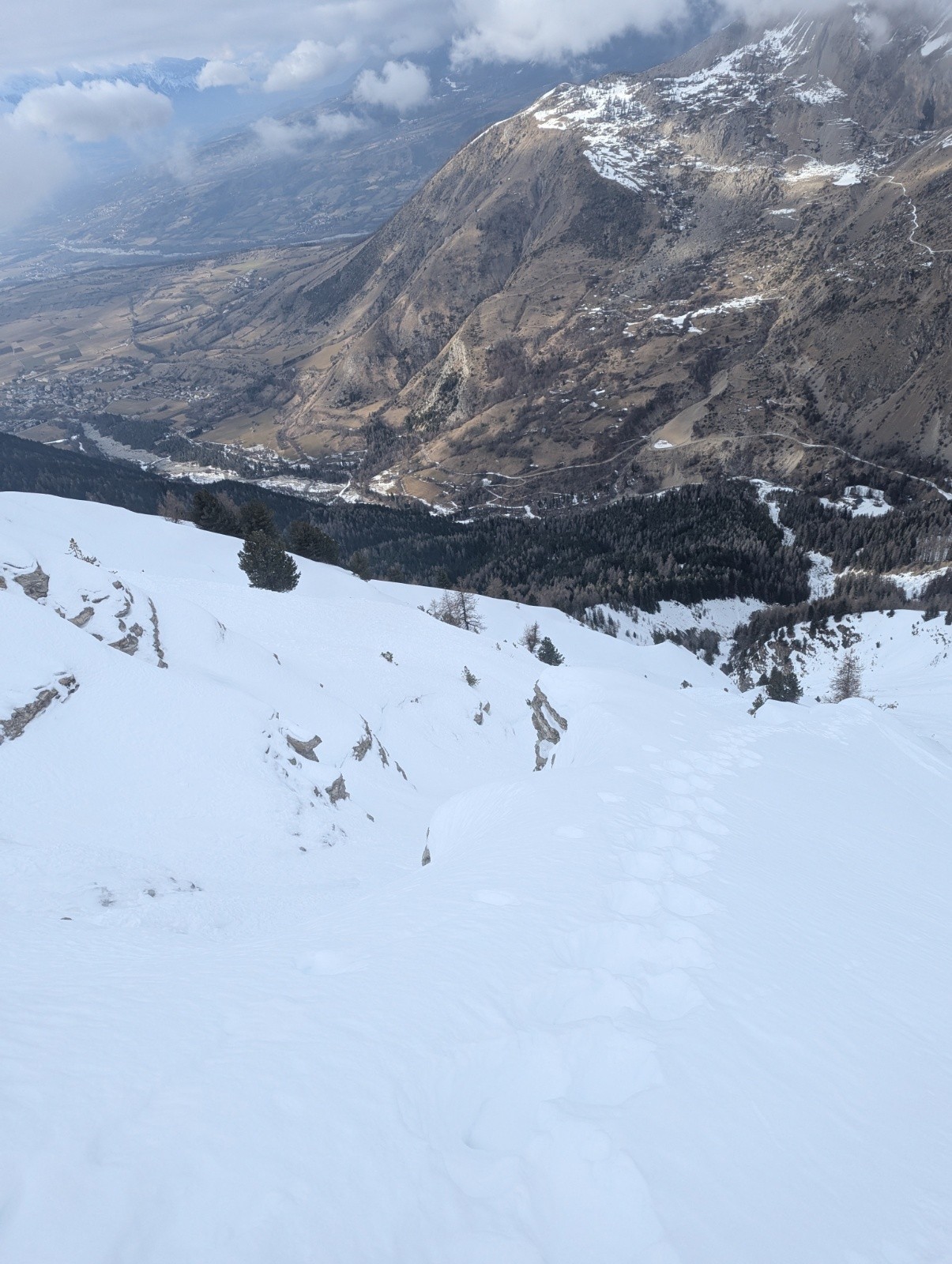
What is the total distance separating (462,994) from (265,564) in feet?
168

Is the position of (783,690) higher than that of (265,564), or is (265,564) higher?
(265,564)

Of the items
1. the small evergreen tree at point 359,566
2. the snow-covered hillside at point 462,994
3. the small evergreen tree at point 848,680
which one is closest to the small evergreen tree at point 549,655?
the small evergreen tree at point 359,566

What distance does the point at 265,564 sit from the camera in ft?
179

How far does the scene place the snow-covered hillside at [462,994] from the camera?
4.97 meters

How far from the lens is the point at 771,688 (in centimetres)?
6956

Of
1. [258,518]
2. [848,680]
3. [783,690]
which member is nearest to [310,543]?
[258,518]

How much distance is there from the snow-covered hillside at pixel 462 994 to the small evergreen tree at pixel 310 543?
59141 mm

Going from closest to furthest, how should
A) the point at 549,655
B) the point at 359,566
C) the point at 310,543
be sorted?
the point at 549,655 → the point at 359,566 → the point at 310,543

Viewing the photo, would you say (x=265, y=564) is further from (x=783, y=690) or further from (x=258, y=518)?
(x=783, y=690)

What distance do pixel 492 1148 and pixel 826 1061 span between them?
4.67 meters

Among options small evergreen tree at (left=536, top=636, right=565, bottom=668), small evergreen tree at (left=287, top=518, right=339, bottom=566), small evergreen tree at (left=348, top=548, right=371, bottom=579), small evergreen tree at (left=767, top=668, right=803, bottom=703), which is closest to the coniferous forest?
small evergreen tree at (left=287, top=518, right=339, bottom=566)

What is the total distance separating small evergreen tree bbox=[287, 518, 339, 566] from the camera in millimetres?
80625

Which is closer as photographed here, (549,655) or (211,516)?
(549,655)

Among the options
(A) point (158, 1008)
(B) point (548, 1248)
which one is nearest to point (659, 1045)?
(B) point (548, 1248)
